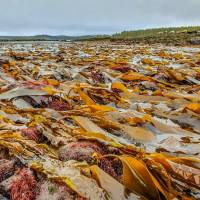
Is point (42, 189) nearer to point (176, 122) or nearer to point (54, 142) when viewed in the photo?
point (54, 142)

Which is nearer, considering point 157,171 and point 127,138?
point 157,171

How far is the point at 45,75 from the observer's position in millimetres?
5426

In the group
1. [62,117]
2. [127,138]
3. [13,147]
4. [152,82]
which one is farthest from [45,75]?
[13,147]

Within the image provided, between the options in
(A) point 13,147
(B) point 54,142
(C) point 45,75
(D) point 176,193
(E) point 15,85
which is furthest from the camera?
(C) point 45,75

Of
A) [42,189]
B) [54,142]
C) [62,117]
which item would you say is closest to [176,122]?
[62,117]

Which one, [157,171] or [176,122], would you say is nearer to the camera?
[157,171]

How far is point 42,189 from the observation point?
1620mm

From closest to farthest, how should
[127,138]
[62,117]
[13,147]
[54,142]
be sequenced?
1. [13,147]
2. [54,142]
3. [127,138]
4. [62,117]

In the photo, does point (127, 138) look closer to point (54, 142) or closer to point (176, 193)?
point (54, 142)

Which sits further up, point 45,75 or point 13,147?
point 13,147

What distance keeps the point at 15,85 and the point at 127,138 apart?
61.4 inches

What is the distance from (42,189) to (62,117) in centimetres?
117

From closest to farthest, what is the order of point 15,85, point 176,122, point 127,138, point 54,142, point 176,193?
point 176,193
point 54,142
point 127,138
point 176,122
point 15,85

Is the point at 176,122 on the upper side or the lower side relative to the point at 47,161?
lower
